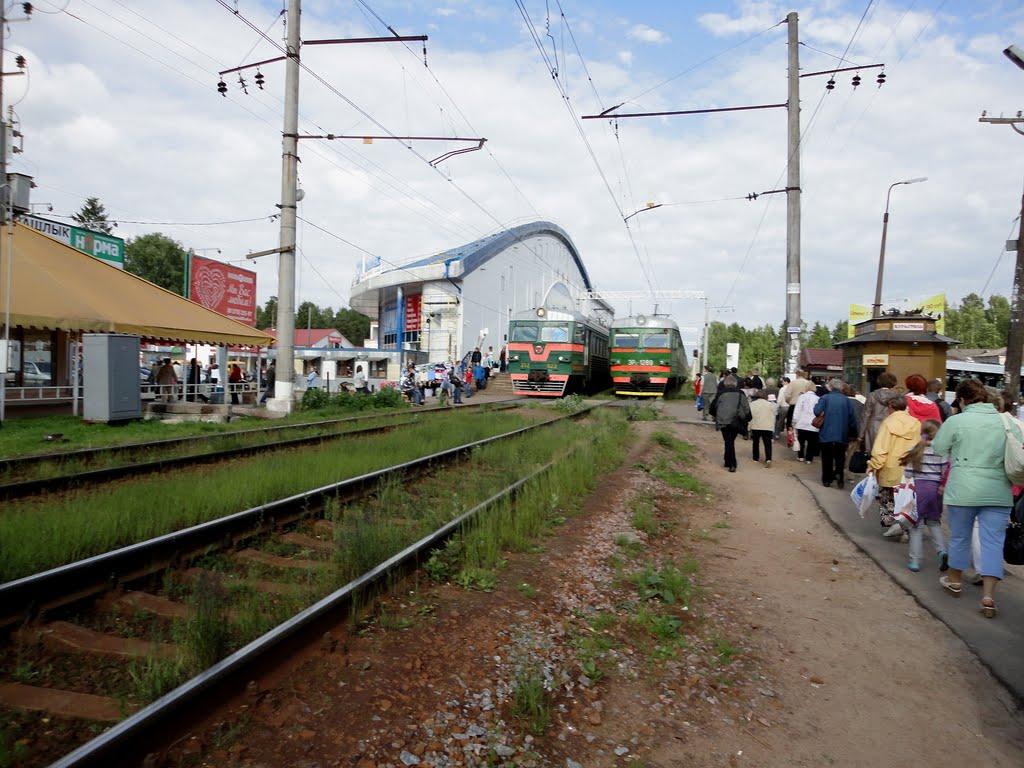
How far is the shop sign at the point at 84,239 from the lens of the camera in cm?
2248

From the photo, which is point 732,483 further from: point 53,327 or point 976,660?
point 53,327

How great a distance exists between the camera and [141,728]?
2770 millimetres

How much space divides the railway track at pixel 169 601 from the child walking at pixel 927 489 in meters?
4.08

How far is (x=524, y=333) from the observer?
27.4 m

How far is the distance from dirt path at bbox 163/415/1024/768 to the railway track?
0.15 m

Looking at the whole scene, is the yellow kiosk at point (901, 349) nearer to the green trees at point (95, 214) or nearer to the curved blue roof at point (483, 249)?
the curved blue roof at point (483, 249)

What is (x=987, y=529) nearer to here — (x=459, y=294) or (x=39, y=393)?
(x=39, y=393)

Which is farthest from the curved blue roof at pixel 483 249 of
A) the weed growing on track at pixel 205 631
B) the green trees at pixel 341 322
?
the green trees at pixel 341 322

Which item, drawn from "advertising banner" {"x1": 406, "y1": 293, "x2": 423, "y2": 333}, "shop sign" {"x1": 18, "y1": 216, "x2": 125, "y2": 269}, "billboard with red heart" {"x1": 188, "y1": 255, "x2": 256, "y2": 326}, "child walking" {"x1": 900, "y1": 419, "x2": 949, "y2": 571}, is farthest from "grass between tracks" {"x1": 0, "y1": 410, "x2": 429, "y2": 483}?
"advertising banner" {"x1": 406, "y1": 293, "x2": 423, "y2": 333}

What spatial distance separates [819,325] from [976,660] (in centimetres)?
10280

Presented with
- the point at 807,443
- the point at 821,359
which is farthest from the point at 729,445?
the point at 821,359

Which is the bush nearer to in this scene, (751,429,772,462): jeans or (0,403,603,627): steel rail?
(751,429,772,462): jeans

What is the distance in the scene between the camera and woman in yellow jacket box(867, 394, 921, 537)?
6.84 metres

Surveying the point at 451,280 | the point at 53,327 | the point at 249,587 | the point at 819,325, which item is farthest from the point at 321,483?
the point at 819,325
